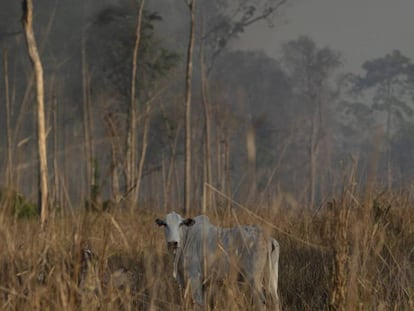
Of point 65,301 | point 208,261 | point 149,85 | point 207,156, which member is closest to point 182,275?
point 208,261

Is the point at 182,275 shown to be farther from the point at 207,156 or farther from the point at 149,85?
the point at 149,85

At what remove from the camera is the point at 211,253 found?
13.8ft

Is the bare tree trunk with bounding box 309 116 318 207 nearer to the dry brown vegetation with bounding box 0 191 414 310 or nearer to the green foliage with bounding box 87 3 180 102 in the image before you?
the dry brown vegetation with bounding box 0 191 414 310

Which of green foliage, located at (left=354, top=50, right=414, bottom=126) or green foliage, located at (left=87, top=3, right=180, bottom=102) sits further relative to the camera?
green foliage, located at (left=354, top=50, right=414, bottom=126)

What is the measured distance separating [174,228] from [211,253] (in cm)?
32

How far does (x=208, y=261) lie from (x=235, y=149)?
37.8m

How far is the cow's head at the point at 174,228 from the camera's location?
4016 mm

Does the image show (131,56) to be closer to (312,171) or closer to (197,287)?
(312,171)

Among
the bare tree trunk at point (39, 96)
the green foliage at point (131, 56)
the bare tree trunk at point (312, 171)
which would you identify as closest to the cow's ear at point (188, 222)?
the bare tree trunk at point (312, 171)

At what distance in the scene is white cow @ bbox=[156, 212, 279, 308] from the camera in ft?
12.9

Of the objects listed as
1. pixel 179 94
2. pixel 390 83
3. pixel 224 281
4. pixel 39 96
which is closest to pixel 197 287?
pixel 224 281

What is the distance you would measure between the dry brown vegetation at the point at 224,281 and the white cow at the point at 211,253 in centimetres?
12

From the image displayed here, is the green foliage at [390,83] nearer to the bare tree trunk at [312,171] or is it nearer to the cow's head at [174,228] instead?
the bare tree trunk at [312,171]

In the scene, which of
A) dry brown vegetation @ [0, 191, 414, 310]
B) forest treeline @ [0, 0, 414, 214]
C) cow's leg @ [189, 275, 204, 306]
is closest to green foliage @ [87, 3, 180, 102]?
forest treeline @ [0, 0, 414, 214]
